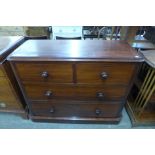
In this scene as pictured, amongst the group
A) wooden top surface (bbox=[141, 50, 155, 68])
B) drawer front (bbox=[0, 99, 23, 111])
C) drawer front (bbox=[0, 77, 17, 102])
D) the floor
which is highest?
wooden top surface (bbox=[141, 50, 155, 68])

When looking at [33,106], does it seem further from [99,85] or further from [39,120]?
[99,85]

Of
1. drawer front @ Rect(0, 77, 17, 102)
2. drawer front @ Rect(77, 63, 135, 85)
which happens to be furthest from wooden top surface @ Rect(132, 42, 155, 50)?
drawer front @ Rect(0, 77, 17, 102)

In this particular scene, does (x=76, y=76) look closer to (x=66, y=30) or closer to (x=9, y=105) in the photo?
(x=9, y=105)

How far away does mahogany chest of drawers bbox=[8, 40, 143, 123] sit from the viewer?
933 mm

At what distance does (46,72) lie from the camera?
3.27 ft

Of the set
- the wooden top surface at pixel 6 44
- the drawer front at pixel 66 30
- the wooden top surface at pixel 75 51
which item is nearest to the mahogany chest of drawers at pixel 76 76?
the wooden top surface at pixel 75 51

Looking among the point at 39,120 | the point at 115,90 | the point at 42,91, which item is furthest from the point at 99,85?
the point at 39,120

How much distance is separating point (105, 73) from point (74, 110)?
51cm

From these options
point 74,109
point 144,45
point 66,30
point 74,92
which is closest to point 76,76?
point 74,92

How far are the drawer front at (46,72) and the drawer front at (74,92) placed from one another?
0.08m

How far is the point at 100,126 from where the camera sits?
4.63 ft

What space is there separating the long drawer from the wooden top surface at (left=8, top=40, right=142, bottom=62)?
1.55 ft

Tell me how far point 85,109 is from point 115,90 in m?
0.35

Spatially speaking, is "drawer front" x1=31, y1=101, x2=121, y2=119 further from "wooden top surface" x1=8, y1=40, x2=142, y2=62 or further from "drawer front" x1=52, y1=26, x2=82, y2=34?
"drawer front" x1=52, y1=26, x2=82, y2=34
